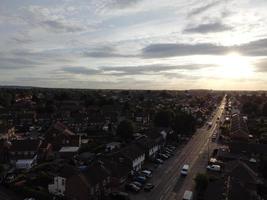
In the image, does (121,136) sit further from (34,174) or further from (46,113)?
(46,113)

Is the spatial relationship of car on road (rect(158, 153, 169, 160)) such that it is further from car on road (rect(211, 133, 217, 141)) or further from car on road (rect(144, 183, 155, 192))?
car on road (rect(211, 133, 217, 141))

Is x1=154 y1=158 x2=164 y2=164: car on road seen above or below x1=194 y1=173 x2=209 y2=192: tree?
below

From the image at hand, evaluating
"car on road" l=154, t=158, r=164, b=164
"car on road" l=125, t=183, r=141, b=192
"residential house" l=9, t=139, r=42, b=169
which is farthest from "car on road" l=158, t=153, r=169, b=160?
"residential house" l=9, t=139, r=42, b=169

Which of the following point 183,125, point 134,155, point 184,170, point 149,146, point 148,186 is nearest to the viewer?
point 148,186

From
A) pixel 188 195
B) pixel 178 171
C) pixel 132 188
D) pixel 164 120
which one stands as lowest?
pixel 132 188

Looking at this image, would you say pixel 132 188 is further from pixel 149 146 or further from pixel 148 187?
pixel 149 146

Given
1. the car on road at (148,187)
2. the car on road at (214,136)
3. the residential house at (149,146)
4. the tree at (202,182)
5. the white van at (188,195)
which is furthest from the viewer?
the car on road at (214,136)

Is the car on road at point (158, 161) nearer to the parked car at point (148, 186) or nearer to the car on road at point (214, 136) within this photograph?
the parked car at point (148, 186)

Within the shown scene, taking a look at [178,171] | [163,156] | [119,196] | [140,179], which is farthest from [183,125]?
[119,196]

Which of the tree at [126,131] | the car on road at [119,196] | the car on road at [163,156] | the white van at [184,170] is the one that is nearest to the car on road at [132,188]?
the car on road at [119,196]

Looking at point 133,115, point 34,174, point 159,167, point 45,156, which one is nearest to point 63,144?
point 45,156
